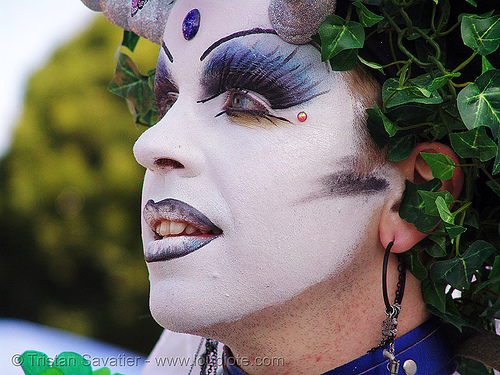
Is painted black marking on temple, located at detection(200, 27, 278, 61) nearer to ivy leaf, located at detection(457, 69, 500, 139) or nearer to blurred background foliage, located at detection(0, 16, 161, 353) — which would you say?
ivy leaf, located at detection(457, 69, 500, 139)

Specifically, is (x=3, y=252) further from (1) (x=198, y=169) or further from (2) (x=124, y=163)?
(1) (x=198, y=169)

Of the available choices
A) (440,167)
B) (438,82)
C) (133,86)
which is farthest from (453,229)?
(133,86)

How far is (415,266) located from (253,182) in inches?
20.1

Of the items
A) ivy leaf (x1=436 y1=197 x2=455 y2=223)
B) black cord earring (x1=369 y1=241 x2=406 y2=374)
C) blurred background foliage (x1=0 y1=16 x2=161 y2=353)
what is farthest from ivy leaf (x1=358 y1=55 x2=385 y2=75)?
blurred background foliage (x1=0 y1=16 x2=161 y2=353)

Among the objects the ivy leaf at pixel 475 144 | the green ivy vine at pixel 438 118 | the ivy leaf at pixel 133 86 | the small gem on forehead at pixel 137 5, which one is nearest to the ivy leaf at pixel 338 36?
the green ivy vine at pixel 438 118

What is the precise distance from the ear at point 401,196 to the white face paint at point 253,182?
5 cm

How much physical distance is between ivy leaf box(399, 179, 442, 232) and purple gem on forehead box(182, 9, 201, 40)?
720 millimetres

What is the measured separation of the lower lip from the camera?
62.4 inches

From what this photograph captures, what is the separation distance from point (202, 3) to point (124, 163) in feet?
13.1

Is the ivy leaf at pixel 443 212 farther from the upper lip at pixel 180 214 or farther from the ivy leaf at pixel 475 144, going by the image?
the upper lip at pixel 180 214

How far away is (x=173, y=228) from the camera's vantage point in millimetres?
1646

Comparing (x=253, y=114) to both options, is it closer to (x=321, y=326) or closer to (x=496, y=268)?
(x=321, y=326)

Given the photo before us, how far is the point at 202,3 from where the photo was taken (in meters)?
1.73

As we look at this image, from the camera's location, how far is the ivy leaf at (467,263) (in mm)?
1572
